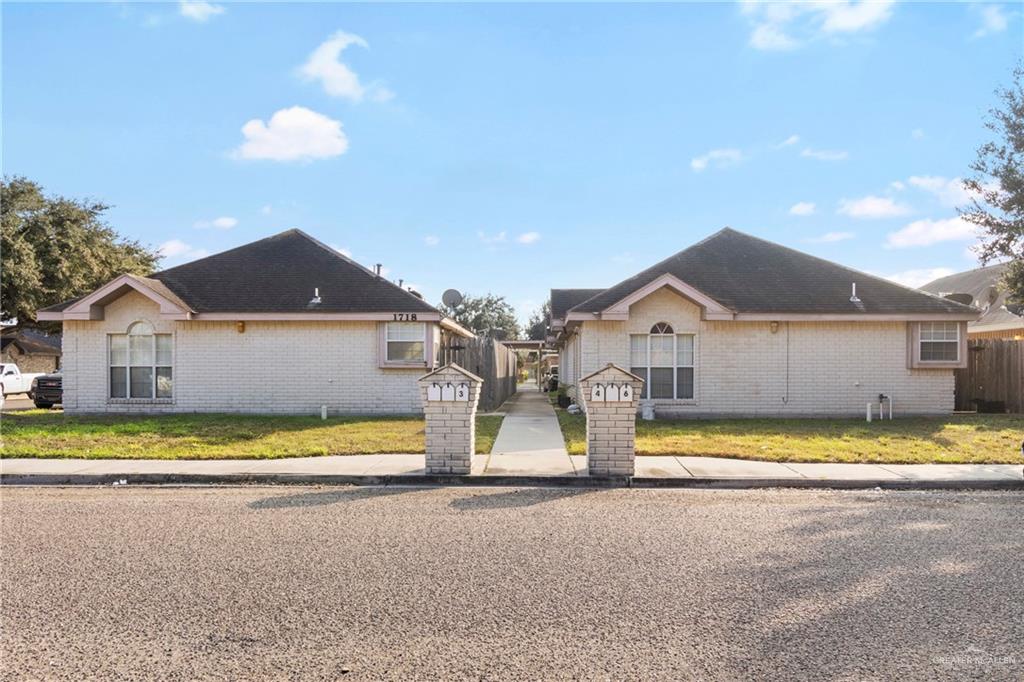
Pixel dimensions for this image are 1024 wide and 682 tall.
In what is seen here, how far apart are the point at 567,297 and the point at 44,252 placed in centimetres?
2383

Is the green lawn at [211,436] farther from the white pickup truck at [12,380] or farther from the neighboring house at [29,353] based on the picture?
the neighboring house at [29,353]

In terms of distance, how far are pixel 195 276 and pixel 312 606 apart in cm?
1586

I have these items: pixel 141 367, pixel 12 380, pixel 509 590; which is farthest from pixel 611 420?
pixel 12 380

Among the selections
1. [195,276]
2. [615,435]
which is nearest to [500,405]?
[195,276]

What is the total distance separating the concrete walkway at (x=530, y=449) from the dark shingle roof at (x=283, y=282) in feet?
12.6

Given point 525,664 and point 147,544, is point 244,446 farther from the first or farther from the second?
point 525,664

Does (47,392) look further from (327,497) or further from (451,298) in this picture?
(327,497)

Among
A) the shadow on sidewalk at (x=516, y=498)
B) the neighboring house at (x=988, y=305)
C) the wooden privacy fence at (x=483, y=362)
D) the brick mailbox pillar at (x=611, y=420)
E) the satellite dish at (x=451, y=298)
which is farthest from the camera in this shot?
the neighboring house at (x=988, y=305)

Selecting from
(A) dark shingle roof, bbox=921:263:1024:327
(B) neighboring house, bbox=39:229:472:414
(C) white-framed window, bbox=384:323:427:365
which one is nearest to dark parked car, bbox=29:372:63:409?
(B) neighboring house, bbox=39:229:472:414

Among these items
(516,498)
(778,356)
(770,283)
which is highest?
(770,283)

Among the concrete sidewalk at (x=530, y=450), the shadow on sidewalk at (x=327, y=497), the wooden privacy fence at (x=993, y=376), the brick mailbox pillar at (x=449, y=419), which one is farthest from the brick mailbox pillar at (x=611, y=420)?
the wooden privacy fence at (x=993, y=376)

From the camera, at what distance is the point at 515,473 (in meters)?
8.76

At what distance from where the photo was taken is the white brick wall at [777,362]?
16094mm

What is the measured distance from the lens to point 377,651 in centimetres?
357
